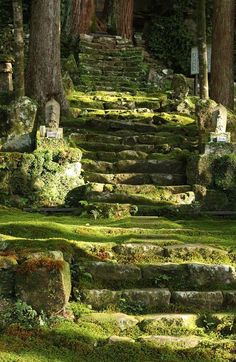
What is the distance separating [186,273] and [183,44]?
17757mm

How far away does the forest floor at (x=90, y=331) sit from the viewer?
14.1 ft

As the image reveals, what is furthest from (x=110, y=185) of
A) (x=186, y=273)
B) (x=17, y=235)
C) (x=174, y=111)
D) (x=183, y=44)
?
(x=183, y=44)

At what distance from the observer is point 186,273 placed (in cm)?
565

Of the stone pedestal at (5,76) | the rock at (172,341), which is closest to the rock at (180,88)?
the stone pedestal at (5,76)

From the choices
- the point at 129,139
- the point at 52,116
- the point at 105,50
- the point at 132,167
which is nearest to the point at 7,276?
the point at 52,116

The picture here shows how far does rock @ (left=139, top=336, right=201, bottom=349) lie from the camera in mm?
4531

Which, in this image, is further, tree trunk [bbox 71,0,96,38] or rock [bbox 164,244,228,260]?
tree trunk [bbox 71,0,96,38]

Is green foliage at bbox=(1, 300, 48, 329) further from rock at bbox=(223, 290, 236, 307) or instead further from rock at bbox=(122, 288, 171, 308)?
rock at bbox=(223, 290, 236, 307)

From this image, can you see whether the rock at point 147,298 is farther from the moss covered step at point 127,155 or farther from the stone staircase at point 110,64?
the stone staircase at point 110,64

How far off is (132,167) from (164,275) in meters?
4.26

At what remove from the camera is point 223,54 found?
12.9 m

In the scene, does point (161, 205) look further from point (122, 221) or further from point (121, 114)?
point (121, 114)

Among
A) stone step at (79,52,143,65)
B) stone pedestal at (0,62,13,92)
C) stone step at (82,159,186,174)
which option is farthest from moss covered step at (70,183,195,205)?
stone step at (79,52,143,65)

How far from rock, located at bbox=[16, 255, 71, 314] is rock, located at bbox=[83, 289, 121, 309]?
400 mm
